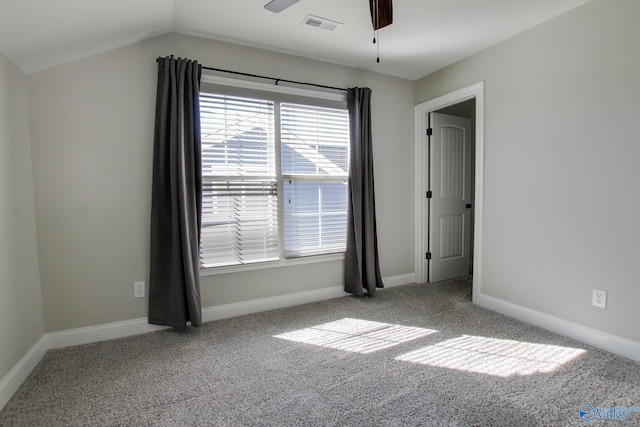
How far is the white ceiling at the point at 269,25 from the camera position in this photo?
73.4 inches

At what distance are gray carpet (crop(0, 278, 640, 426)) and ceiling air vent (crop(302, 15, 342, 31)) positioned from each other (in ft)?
8.15

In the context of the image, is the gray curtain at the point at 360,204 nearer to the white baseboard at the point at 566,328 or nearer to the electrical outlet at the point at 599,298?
the white baseboard at the point at 566,328

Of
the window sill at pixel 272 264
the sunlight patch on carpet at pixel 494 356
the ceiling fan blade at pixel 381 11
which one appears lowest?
the sunlight patch on carpet at pixel 494 356

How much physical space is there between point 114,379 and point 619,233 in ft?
11.3

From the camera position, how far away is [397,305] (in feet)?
10.7

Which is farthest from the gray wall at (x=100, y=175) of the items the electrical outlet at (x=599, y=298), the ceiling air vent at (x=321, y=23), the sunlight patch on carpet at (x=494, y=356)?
the electrical outlet at (x=599, y=298)

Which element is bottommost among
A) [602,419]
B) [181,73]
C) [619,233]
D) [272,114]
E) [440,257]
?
[602,419]

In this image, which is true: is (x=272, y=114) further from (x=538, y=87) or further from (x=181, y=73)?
(x=538, y=87)

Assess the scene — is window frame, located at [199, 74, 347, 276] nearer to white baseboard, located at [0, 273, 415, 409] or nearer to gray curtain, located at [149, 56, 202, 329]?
gray curtain, located at [149, 56, 202, 329]

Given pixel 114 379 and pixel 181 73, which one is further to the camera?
pixel 181 73

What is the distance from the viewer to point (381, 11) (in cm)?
183

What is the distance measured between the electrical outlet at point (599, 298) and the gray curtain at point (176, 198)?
3026 mm

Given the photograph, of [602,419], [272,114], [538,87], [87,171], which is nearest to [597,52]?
[538,87]

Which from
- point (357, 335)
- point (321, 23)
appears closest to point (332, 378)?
point (357, 335)
